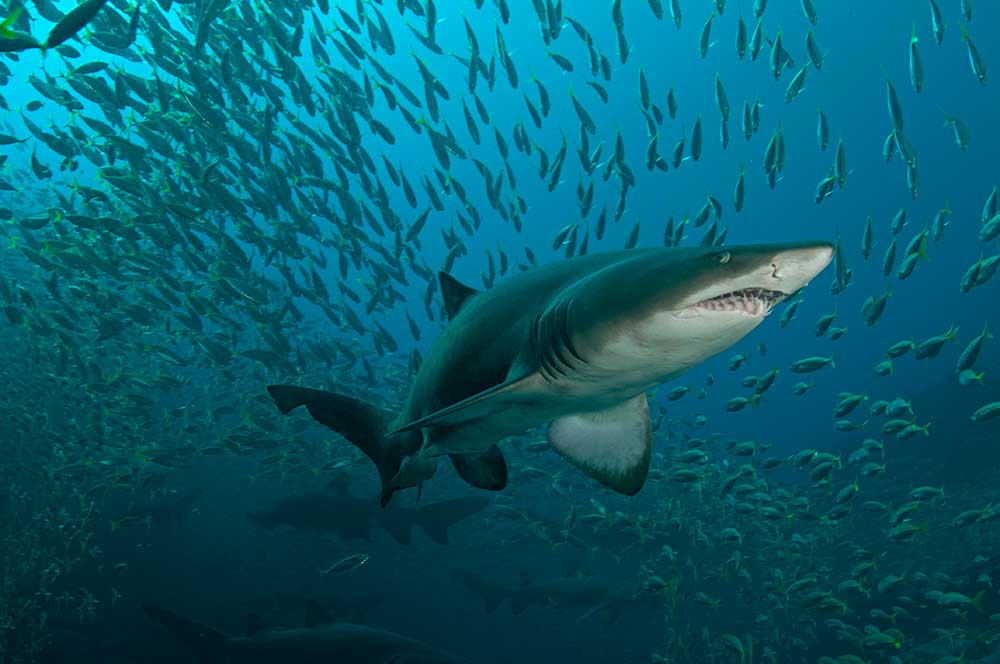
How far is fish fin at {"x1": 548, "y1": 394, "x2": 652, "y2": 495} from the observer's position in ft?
10.9

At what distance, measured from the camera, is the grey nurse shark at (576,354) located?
6.52 feet

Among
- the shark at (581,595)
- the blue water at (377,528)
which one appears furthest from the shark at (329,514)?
the shark at (581,595)

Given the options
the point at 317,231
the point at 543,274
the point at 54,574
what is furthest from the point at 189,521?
the point at 543,274

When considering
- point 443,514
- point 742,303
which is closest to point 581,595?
point 443,514

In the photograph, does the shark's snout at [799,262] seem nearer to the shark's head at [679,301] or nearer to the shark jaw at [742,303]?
the shark's head at [679,301]

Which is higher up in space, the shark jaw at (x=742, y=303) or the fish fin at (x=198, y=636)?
the shark jaw at (x=742, y=303)

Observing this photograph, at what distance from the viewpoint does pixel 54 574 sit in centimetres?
1295

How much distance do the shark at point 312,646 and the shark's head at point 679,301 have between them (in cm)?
562

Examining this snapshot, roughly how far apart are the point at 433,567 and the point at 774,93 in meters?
44.7

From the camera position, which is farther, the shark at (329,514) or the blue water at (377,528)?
the shark at (329,514)

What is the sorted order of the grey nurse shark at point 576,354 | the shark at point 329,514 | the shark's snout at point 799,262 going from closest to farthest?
the shark's snout at point 799,262 → the grey nurse shark at point 576,354 → the shark at point 329,514

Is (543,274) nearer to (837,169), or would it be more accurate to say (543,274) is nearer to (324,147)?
(837,169)

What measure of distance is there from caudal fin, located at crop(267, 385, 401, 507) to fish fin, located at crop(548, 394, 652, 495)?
1.19 metres

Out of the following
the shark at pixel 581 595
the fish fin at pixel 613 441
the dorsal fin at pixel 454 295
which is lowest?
Answer: the shark at pixel 581 595
